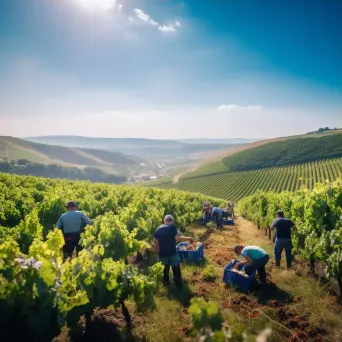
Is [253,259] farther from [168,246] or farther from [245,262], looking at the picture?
[168,246]

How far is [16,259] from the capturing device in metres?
4.45

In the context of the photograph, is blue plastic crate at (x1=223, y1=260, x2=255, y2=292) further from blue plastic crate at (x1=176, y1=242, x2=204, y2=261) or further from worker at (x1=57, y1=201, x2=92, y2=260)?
worker at (x1=57, y1=201, x2=92, y2=260)

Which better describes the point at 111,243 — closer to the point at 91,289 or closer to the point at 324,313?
the point at 91,289

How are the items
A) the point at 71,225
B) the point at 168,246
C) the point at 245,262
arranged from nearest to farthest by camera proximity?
the point at 168,246 → the point at 245,262 → the point at 71,225

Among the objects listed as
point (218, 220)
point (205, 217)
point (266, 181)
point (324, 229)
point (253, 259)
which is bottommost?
point (266, 181)

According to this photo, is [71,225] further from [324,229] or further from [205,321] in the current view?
[324,229]

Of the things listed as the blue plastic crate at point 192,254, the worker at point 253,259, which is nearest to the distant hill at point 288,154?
the blue plastic crate at point 192,254

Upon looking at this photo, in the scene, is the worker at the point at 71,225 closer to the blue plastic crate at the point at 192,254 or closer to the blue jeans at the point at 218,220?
the blue plastic crate at the point at 192,254

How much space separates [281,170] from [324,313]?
98.6 m

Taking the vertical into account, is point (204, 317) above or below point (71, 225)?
above

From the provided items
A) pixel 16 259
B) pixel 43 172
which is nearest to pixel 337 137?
pixel 16 259

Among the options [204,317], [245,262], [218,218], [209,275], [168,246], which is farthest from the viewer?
[218,218]

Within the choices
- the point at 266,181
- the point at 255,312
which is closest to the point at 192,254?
the point at 255,312

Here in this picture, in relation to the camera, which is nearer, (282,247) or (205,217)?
(282,247)
